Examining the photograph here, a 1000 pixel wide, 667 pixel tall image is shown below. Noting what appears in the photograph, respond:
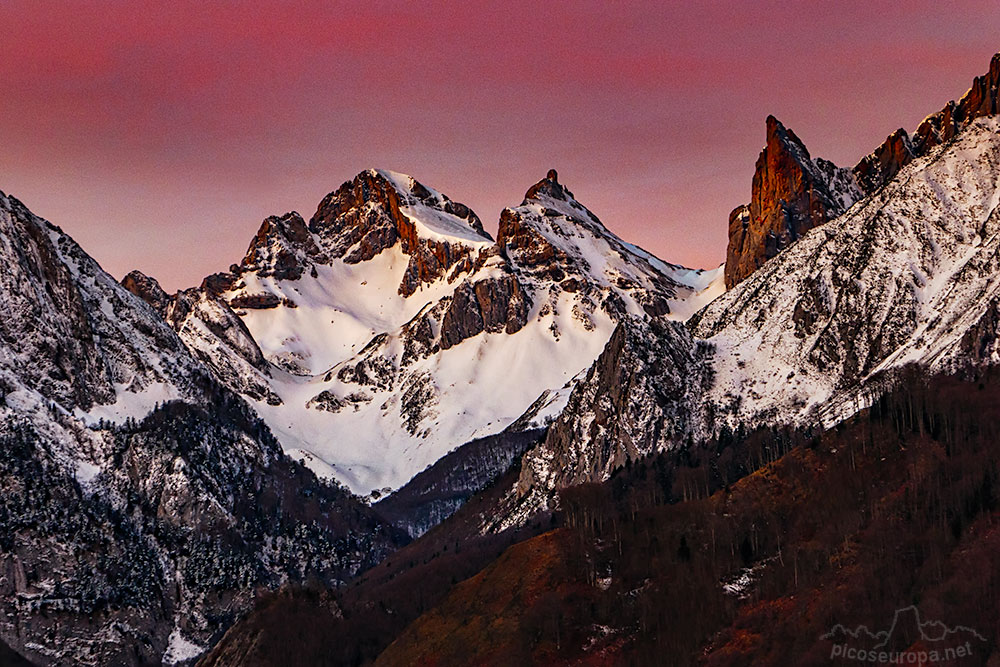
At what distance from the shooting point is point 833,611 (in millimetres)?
199625

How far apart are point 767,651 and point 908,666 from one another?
2891 centimetres

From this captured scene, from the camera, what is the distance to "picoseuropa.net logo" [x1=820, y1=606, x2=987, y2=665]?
562ft

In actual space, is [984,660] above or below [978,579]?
below

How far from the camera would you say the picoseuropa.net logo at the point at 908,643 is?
562ft

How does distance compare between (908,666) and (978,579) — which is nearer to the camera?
(908,666)

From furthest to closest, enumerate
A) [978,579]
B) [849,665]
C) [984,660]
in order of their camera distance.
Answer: [978,579] < [849,665] < [984,660]

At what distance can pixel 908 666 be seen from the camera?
172 metres

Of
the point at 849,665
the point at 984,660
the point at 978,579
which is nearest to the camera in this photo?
the point at 984,660

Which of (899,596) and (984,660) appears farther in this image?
(899,596)

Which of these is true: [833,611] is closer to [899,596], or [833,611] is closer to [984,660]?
[899,596]

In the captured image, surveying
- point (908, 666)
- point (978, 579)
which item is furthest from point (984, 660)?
point (978, 579)

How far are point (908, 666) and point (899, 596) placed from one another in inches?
1079

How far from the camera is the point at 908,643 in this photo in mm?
180750

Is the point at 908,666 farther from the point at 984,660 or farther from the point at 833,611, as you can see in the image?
the point at 833,611
